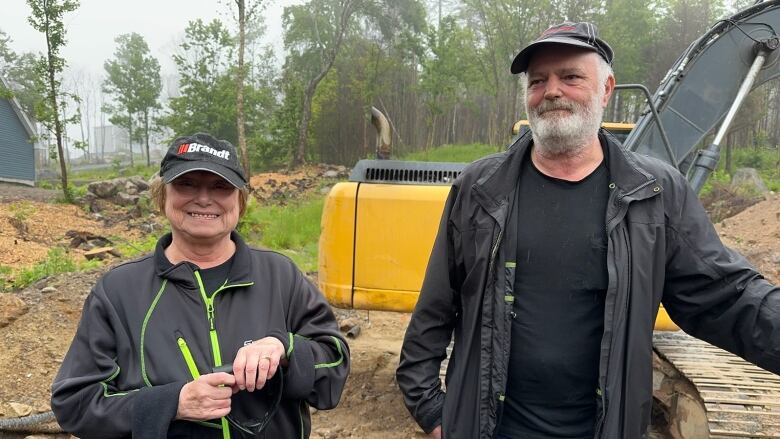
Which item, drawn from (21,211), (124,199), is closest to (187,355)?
(21,211)

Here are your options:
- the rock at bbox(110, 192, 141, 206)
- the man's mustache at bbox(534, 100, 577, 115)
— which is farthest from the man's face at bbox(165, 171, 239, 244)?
the rock at bbox(110, 192, 141, 206)

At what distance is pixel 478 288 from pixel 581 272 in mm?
316

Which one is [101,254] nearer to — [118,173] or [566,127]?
[566,127]

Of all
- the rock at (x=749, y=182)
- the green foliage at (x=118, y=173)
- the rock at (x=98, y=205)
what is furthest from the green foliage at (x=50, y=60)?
the rock at (x=749, y=182)

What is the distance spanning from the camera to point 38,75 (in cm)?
1722

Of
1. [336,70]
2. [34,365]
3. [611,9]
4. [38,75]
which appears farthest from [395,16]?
[34,365]

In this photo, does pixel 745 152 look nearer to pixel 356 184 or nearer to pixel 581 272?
pixel 356 184

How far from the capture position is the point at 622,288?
5.91ft

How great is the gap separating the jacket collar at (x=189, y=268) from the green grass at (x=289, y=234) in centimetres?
734

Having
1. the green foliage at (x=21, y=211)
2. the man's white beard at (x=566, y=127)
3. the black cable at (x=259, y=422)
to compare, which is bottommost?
the green foliage at (x=21, y=211)

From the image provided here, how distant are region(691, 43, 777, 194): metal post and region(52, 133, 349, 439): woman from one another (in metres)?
3.23

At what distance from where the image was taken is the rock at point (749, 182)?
16.5 meters

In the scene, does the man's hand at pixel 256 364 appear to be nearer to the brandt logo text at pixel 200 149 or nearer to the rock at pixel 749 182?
the brandt logo text at pixel 200 149

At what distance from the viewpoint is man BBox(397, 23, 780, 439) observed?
1845 millimetres
